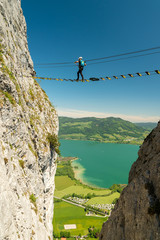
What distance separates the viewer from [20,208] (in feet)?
44.8

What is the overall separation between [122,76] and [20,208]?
1724 cm

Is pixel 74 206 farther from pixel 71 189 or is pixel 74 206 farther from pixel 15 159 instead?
pixel 15 159

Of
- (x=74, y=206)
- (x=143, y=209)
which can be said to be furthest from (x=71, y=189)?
(x=143, y=209)

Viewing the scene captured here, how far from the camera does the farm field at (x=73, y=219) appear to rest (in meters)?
60.0

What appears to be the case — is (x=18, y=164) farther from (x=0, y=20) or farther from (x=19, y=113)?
(x=0, y=20)

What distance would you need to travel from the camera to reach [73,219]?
6719 cm

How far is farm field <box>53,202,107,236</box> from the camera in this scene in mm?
60000

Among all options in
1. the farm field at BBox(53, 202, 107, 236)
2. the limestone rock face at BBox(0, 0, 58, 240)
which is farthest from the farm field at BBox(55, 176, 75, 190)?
the limestone rock face at BBox(0, 0, 58, 240)

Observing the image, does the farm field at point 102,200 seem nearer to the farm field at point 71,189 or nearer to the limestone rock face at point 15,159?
the farm field at point 71,189

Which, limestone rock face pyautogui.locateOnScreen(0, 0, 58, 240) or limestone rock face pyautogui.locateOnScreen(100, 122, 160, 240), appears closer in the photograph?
limestone rock face pyautogui.locateOnScreen(100, 122, 160, 240)

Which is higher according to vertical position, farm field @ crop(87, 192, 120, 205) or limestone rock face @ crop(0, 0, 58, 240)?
limestone rock face @ crop(0, 0, 58, 240)

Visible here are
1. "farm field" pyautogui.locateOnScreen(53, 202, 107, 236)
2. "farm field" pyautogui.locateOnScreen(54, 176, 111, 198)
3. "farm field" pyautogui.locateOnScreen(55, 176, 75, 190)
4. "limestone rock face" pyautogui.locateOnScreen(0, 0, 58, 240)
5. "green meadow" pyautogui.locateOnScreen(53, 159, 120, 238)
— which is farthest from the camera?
"farm field" pyautogui.locateOnScreen(55, 176, 75, 190)

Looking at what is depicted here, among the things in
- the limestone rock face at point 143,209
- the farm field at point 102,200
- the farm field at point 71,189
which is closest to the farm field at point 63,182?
the farm field at point 71,189

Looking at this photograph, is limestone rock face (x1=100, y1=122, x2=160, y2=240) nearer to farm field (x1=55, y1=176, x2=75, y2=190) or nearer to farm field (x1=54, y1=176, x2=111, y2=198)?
farm field (x1=54, y1=176, x2=111, y2=198)
